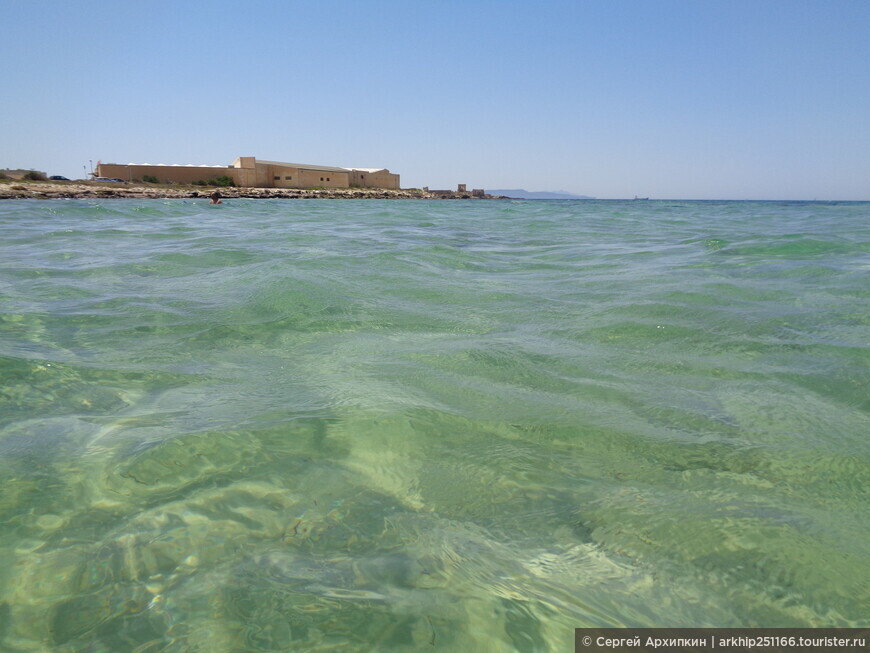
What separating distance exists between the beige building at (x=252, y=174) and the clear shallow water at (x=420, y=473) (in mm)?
57277

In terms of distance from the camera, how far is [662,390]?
2551mm

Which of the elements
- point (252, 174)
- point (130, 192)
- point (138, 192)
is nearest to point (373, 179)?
point (252, 174)

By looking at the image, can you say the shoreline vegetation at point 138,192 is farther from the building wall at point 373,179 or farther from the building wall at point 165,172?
the building wall at point 373,179

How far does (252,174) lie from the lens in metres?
57.2

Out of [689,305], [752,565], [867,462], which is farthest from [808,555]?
[689,305]

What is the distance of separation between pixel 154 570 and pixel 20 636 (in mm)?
261

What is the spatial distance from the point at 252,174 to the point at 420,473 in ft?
201

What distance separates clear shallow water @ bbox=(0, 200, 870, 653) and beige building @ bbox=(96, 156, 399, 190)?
188 feet

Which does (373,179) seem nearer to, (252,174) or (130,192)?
(252,174)

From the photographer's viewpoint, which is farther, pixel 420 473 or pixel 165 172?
pixel 165 172

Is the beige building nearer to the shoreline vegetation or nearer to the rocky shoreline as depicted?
the shoreline vegetation

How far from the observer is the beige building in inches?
2135

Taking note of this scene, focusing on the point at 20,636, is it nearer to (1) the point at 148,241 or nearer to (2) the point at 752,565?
(2) the point at 752,565

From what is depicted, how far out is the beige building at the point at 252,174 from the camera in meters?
54.2
